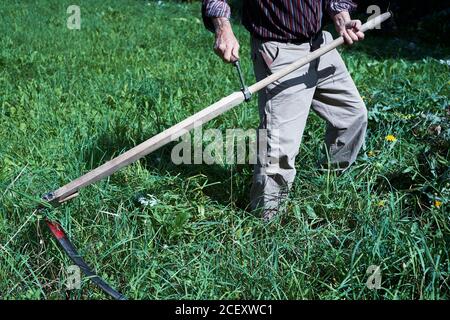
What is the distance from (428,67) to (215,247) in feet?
11.7

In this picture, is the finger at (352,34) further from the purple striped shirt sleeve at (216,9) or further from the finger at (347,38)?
the purple striped shirt sleeve at (216,9)

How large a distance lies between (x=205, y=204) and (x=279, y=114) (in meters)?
0.61

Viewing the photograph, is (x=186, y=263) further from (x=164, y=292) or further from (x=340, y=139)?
(x=340, y=139)

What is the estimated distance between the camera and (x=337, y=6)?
9.20 feet

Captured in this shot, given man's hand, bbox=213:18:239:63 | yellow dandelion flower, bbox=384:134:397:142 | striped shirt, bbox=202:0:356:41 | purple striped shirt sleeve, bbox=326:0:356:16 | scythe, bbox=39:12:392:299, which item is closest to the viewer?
scythe, bbox=39:12:392:299

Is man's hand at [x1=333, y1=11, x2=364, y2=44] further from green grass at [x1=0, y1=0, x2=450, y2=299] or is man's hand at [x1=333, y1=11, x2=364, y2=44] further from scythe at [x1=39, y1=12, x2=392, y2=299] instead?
green grass at [x1=0, y1=0, x2=450, y2=299]

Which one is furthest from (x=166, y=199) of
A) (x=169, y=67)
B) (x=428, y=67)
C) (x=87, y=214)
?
(x=428, y=67)

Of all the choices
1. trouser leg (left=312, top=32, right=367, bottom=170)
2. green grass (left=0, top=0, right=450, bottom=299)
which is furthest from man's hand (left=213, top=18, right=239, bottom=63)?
green grass (left=0, top=0, right=450, bottom=299)

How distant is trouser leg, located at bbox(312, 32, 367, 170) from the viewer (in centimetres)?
289

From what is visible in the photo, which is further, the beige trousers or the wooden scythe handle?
the beige trousers

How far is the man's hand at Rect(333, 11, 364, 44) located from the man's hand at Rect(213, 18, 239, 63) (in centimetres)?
51

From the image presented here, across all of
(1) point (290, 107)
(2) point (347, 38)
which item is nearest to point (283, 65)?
(1) point (290, 107)

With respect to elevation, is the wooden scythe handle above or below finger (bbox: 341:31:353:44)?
below

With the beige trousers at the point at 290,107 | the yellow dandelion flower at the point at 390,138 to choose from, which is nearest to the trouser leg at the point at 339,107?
the beige trousers at the point at 290,107
